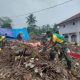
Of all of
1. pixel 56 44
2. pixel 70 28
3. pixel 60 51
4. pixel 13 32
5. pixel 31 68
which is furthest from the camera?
pixel 70 28

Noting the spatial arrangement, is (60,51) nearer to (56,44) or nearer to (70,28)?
(56,44)

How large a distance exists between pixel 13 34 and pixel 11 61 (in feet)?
47.2

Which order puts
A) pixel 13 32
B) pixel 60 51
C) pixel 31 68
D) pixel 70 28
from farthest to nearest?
pixel 70 28, pixel 13 32, pixel 60 51, pixel 31 68

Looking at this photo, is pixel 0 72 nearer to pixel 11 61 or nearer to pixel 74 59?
pixel 11 61

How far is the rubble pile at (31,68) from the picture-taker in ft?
27.3

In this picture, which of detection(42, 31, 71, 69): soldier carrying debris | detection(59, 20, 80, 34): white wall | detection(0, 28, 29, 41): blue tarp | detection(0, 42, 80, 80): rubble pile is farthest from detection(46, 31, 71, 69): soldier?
detection(59, 20, 80, 34): white wall

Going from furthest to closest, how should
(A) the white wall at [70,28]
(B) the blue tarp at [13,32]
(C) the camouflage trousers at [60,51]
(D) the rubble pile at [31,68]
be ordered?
(A) the white wall at [70,28] < (B) the blue tarp at [13,32] < (C) the camouflage trousers at [60,51] < (D) the rubble pile at [31,68]

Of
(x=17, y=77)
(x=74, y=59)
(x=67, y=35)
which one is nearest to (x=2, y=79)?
(x=17, y=77)

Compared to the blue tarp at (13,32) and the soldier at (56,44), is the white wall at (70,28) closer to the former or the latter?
the blue tarp at (13,32)

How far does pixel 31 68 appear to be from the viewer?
28.6 feet

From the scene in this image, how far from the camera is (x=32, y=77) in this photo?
8250 millimetres

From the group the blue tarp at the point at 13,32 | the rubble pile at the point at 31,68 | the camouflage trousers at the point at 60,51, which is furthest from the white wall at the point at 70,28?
the camouflage trousers at the point at 60,51

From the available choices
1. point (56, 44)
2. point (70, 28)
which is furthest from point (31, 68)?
point (70, 28)

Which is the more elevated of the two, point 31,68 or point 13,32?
point 13,32
